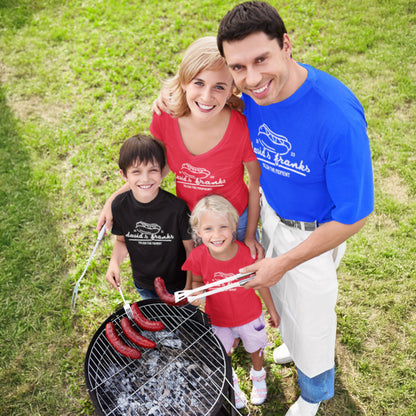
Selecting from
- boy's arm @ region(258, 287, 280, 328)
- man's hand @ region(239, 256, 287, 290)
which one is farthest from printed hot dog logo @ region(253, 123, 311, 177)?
boy's arm @ region(258, 287, 280, 328)

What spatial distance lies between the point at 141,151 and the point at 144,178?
0.58 feet

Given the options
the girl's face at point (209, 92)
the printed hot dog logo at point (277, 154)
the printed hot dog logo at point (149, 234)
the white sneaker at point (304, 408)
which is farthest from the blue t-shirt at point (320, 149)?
the white sneaker at point (304, 408)

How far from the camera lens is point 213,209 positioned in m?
2.55

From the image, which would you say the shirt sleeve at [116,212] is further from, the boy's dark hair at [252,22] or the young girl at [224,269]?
the boy's dark hair at [252,22]

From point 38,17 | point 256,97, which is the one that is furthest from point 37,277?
point 38,17

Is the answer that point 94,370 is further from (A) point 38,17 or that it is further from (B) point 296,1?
(A) point 38,17

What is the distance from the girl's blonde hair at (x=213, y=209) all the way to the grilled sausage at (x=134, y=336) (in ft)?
2.37

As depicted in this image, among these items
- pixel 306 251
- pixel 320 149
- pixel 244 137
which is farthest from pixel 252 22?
pixel 306 251

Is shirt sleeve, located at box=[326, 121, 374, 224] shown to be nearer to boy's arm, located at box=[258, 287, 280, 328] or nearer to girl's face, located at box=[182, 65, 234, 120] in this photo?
girl's face, located at box=[182, 65, 234, 120]

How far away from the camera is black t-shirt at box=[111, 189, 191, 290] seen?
278cm

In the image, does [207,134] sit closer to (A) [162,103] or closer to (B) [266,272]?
(A) [162,103]

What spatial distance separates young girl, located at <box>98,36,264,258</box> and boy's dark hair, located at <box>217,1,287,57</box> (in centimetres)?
35

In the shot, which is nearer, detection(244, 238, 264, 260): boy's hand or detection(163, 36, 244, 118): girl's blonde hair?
detection(163, 36, 244, 118): girl's blonde hair

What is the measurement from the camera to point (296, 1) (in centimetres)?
633
